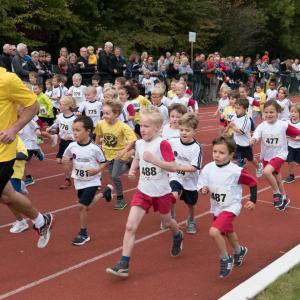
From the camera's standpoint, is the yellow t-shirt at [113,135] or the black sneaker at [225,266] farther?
the yellow t-shirt at [113,135]

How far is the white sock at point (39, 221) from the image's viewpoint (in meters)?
5.77

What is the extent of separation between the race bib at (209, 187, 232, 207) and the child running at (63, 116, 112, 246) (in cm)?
157

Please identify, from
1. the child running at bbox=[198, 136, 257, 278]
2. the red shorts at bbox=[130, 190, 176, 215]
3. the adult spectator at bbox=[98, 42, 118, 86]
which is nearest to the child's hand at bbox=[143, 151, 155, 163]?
the red shorts at bbox=[130, 190, 176, 215]

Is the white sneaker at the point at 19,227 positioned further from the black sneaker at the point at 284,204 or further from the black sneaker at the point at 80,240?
the black sneaker at the point at 284,204

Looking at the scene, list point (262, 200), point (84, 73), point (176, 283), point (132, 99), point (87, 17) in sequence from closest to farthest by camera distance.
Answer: point (176, 283) → point (262, 200) → point (132, 99) → point (84, 73) → point (87, 17)

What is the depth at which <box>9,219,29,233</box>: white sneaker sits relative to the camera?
6.88 m

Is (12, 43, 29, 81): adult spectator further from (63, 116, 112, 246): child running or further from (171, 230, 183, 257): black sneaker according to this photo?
(171, 230, 183, 257): black sneaker

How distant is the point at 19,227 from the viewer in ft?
22.7

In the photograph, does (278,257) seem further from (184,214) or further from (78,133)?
(78,133)

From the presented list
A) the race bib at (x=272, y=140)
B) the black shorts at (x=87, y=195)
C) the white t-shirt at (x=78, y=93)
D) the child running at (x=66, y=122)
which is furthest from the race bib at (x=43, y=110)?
the black shorts at (x=87, y=195)

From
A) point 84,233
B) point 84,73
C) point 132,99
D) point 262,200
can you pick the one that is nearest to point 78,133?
point 84,233

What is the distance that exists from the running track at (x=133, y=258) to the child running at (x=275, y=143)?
11.0 inches

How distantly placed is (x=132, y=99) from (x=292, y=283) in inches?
250

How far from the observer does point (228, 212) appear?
17.6 feet
